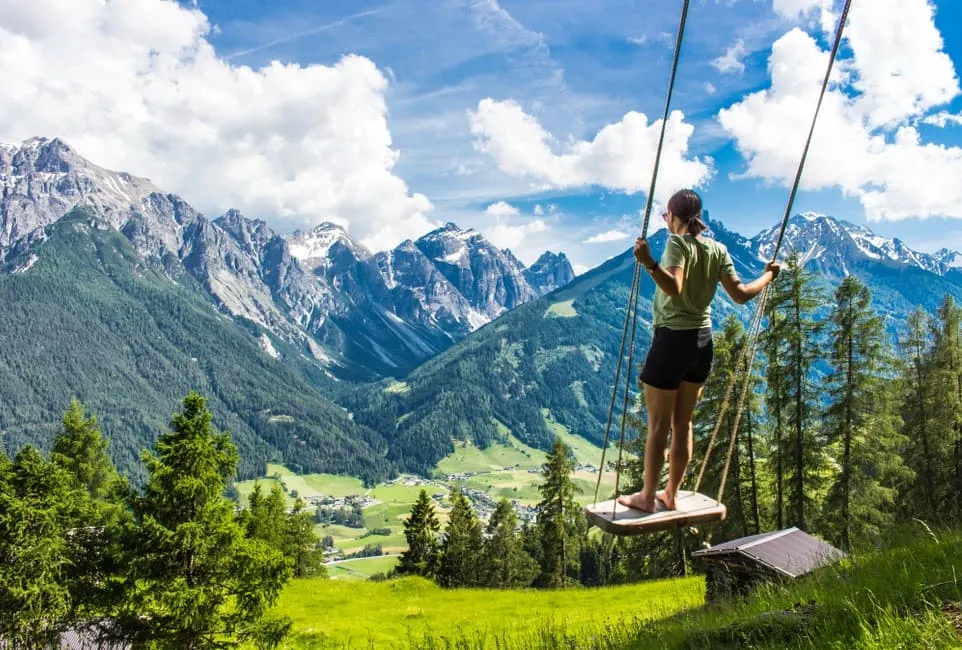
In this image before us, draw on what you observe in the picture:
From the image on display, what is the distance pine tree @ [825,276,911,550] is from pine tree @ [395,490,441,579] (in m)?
32.2

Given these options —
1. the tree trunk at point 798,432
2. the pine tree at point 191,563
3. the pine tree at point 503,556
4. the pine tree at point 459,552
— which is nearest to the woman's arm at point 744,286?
the pine tree at point 191,563

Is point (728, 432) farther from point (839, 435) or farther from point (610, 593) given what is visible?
point (610, 593)

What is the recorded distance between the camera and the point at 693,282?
20.4 feet

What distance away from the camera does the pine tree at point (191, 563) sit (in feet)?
55.7

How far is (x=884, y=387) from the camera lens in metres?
26.7

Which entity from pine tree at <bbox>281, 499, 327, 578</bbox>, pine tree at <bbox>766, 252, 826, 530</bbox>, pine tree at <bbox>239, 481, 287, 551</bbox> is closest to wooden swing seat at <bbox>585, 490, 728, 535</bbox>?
pine tree at <bbox>766, 252, 826, 530</bbox>

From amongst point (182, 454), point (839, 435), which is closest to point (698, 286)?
point (182, 454)

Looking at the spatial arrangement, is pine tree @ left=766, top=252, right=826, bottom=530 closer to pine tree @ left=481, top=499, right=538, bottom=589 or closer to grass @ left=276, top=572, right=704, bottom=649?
grass @ left=276, top=572, right=704, bottom=649

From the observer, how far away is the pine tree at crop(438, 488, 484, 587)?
51188mm

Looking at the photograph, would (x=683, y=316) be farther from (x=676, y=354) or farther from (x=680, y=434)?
(x=680, y=434)

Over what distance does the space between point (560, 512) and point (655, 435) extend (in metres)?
34.6

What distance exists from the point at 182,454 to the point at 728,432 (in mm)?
20816

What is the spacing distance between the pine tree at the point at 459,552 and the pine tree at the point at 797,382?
95.3 feet

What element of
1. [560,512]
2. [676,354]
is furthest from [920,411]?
[676,354]
